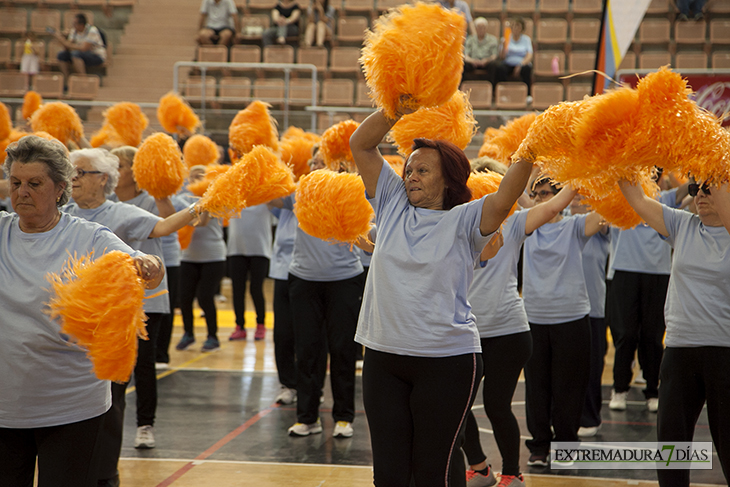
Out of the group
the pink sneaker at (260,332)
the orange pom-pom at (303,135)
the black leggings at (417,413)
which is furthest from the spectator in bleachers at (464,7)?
the black leggings at (417,413)

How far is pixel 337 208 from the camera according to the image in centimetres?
295

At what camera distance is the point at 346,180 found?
2990 mm

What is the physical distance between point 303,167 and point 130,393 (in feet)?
7.43

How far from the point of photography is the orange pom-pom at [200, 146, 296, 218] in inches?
121

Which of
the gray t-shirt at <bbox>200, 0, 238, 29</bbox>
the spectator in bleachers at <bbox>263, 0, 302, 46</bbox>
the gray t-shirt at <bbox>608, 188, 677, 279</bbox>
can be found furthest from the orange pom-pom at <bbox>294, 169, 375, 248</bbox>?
the gray t-shirt at <bbox>200, 0, 238, 29</bbox>

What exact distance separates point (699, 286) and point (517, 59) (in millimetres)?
9637

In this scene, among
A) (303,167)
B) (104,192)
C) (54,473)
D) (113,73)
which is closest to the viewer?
(54,473)

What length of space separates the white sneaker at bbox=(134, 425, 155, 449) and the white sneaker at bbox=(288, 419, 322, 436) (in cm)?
85

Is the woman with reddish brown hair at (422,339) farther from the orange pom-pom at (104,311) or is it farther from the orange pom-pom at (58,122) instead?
the orange pom-pom at (58,122)

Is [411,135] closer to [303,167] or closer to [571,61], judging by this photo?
[303,167]

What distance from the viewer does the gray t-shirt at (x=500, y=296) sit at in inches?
131

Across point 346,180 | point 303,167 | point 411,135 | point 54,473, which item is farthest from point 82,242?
point 303,167

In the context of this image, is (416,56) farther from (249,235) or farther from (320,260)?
(249,235)

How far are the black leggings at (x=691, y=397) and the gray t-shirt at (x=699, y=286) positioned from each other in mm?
51
